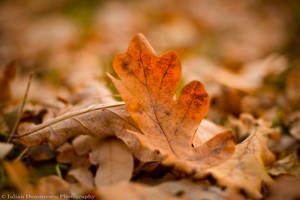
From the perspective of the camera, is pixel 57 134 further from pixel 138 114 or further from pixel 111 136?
pixel 138 114

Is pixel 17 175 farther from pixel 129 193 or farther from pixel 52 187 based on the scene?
pixel 129 193

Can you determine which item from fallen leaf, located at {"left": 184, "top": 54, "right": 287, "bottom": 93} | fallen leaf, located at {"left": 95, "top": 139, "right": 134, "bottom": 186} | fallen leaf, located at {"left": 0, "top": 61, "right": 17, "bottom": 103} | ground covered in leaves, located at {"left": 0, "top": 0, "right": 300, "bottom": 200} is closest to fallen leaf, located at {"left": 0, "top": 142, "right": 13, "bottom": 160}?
ground covered in leaves, located at {"left": 0, "top": 0, "right": 300, "bottom": 200}

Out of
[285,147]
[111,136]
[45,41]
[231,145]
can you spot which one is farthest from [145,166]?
[45,41]

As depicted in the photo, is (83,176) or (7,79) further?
(7,79)

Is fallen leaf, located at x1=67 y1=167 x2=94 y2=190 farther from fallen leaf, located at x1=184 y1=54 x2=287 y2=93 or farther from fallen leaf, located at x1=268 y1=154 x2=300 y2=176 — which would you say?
fallen leaf, located at x1=184 y1=54 x2=287 y2=93

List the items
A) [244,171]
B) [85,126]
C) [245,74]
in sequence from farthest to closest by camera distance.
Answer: [245,74]
[85,126]
[244,171]

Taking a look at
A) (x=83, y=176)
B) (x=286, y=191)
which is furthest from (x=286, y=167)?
(x=83, y=176)
